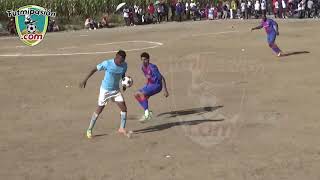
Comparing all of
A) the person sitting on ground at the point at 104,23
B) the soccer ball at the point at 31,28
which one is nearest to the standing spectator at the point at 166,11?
the person sitting on ground at the point at 104,23

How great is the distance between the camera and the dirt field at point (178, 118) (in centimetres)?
1146

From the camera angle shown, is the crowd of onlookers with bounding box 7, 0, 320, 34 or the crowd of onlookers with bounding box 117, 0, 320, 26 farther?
the crowd of onlookers with bounding box 117, 0, 320, 26

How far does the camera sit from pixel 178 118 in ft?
51.0

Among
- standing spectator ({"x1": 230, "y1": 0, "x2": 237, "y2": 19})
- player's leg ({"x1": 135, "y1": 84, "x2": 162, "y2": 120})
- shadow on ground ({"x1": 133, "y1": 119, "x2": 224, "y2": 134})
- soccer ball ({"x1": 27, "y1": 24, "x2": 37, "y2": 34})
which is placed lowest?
shadow on ground ({"x1": 133, "y1": 119, "x2": 224, "y2": 134})

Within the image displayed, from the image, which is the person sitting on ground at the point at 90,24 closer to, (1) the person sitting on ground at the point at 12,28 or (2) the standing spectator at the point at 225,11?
(1) the person sitting on ground at the point at 12,28

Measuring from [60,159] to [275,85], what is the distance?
9.03m

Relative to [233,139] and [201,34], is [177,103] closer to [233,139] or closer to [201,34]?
[233,139]

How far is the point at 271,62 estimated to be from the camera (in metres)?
24.0

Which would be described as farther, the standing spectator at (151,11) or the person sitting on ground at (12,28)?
the standing spectator at (151,11)

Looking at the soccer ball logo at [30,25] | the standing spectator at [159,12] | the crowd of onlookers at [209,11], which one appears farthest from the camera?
the standing spectator at [159,12]

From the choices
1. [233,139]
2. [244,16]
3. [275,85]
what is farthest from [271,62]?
[244,16]

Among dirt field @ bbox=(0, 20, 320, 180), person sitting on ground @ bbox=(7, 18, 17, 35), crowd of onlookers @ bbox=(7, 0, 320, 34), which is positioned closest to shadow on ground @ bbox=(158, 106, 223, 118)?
dirt field @ bbox=(0, 20, 320, 180)

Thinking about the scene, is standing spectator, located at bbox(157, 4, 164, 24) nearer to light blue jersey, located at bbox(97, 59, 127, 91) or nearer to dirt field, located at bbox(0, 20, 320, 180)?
dirt field, located at bbox(0, 20, 320, 180)

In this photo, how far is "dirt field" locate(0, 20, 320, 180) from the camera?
11.5 m
